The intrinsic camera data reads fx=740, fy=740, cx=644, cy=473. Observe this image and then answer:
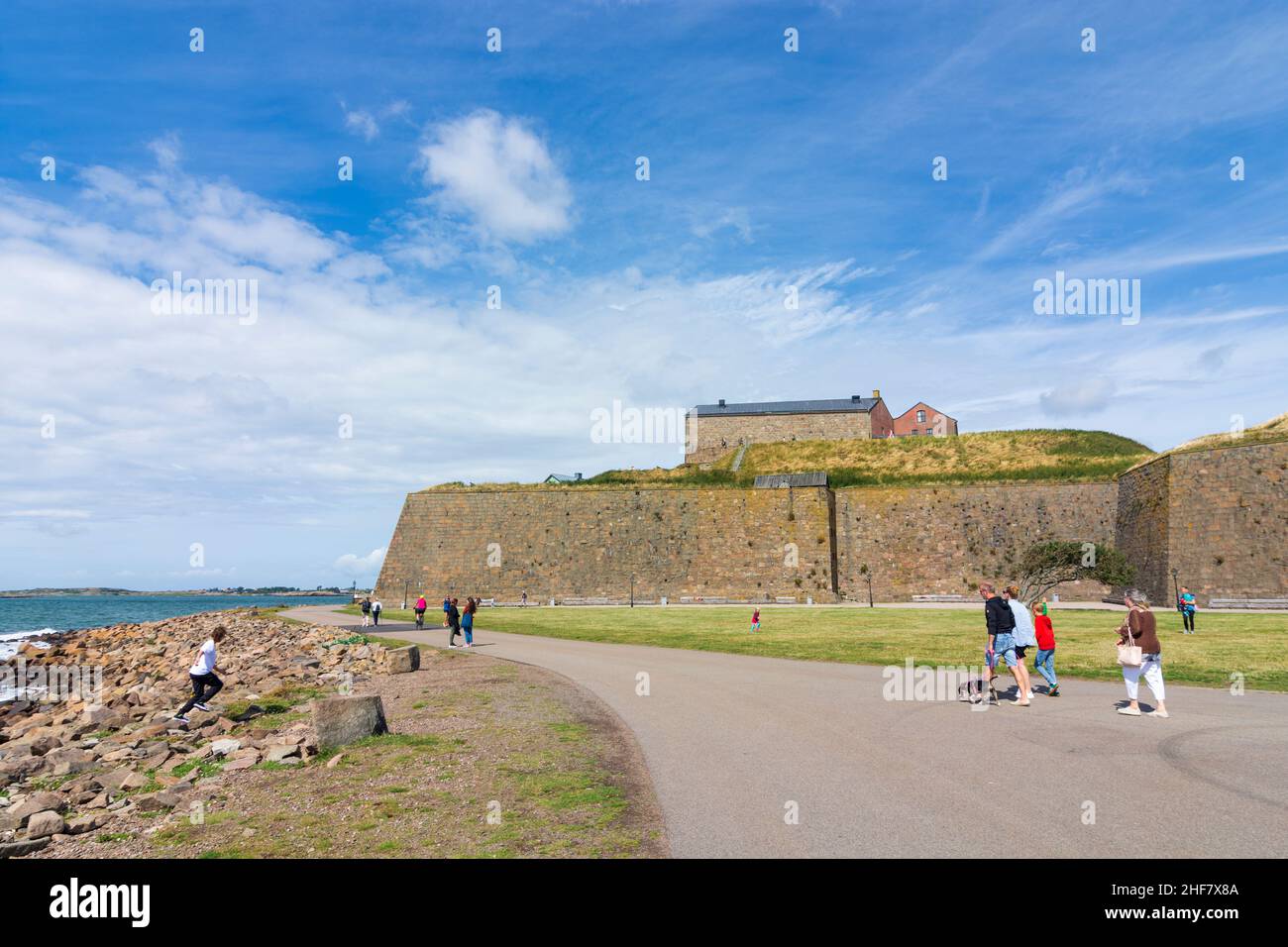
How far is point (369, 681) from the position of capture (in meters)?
20.3

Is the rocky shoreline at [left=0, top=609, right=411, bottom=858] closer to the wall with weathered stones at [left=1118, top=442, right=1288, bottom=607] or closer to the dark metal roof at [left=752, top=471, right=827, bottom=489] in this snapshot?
the dark metal roof at [left=752, top=471, right=827, bottom=489]

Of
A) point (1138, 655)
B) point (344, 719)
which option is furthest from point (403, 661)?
point (1138, 655)

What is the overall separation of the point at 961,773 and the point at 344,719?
863 cm

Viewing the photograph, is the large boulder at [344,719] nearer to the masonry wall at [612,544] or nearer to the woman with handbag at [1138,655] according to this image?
the woman with handbag at [1138,655]

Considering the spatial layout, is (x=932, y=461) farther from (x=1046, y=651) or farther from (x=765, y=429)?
(x=1046, y=651)

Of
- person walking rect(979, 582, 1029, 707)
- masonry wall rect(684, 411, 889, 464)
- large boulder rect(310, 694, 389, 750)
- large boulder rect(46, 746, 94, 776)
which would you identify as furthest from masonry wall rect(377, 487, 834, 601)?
large boulder rect(46, 746, 94, 776)

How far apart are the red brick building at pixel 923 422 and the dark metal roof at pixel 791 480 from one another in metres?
34.5

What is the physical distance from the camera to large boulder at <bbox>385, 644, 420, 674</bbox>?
21.7 m

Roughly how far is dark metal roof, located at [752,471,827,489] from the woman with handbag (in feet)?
154

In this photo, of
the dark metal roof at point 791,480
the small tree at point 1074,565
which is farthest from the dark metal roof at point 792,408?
the small tree at point 1074,565

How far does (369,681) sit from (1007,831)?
58.0 feet

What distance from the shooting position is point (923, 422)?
90.8 m
